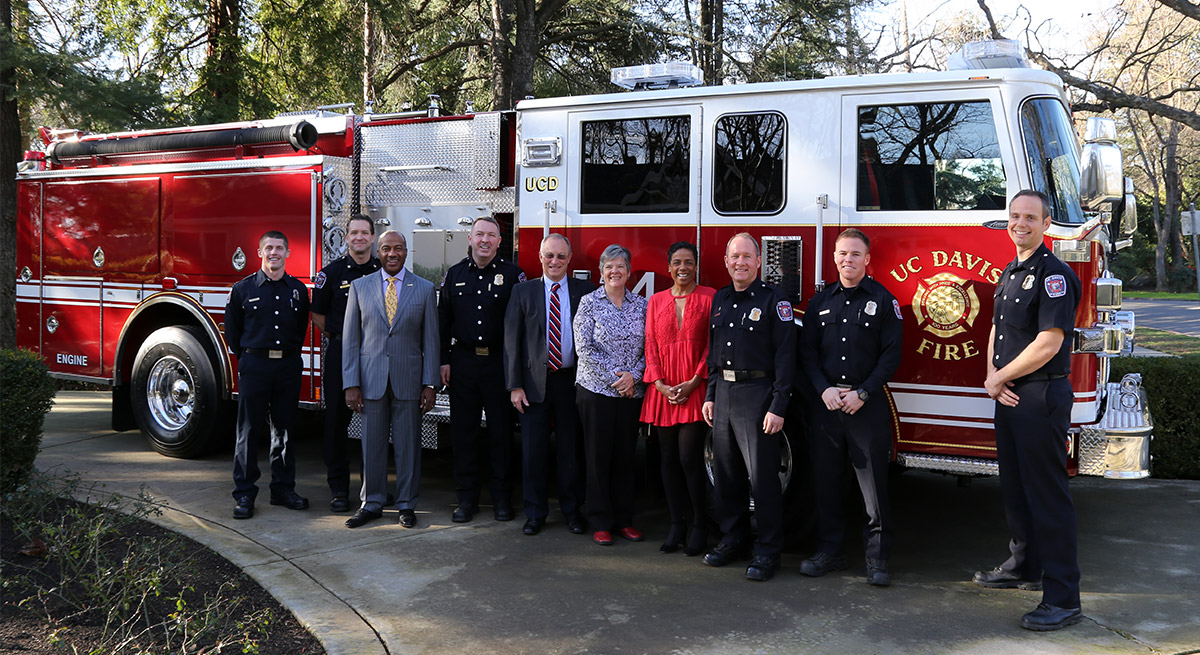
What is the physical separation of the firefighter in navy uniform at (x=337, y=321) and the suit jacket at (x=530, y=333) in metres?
1.15

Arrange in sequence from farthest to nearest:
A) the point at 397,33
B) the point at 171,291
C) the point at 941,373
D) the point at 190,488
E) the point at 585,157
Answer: the point at 397,33 → the point at 171,291 → the point at 190,488 → the point at 585,157 → the point at 941,373

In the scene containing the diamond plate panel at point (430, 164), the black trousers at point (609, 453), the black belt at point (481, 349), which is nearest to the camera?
the black trousers at point (609, 453)

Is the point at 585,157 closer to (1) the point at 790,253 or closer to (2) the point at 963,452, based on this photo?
(1) the point at 790,253

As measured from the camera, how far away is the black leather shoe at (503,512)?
6.24m

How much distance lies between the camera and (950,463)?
5.27 m

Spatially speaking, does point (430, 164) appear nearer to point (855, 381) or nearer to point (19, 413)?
point (19, 413)

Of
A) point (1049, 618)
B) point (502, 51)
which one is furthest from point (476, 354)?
point (502, 51)

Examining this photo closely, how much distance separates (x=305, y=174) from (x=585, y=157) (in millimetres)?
2244

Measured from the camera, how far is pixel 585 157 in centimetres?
629

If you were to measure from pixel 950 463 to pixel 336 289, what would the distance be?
4.00m

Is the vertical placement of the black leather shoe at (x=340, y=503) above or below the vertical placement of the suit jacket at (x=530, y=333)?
below

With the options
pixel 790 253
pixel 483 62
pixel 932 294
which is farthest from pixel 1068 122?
pixel 483 62

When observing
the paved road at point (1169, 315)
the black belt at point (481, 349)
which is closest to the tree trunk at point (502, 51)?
the black belt at point (481, 349)

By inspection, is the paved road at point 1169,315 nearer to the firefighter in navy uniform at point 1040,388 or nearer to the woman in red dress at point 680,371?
the firefighter in navy uniform at point 1040,388
